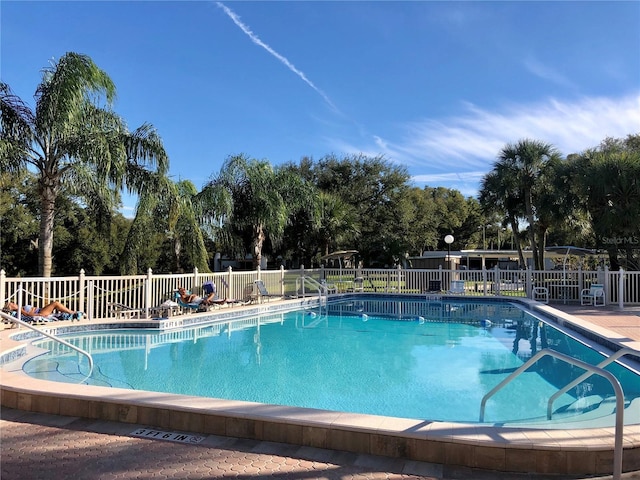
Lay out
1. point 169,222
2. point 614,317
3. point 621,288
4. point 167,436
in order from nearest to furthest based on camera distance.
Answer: point 167,436, point 614,317, point 621,288, point 169,222

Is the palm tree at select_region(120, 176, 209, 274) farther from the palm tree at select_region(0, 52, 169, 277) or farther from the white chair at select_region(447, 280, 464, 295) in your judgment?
the white chair at select_region(447, 280, 464, 295)

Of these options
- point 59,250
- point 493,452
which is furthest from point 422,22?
point 59,250

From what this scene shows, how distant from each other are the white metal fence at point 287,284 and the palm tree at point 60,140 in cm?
119

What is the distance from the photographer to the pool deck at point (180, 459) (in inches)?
121

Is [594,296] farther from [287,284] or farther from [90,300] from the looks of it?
[90,300]

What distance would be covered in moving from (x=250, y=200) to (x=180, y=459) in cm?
1636

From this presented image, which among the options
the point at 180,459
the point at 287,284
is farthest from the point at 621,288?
the point at 180,459

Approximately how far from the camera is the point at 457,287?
1700 cm

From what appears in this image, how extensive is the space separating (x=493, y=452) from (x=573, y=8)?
11.5m

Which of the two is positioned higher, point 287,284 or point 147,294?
point 147,294

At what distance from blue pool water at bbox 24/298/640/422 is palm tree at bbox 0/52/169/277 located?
4038 millimetres

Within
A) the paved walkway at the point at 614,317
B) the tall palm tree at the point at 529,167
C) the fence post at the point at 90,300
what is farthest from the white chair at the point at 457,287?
the fence post at the point at 90,300

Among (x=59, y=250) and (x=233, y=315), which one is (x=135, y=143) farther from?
(x=59, y=250)

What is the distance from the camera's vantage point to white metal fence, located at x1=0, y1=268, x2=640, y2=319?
10133 millimetres
